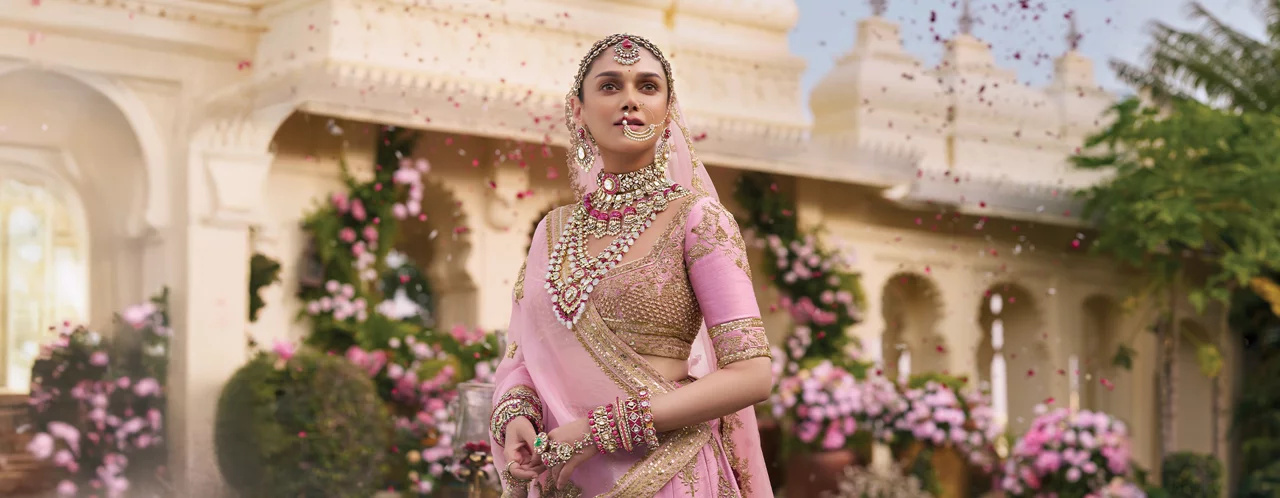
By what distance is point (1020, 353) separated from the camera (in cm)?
1045

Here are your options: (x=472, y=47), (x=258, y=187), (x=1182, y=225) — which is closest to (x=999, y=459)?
(x=1182, y=225)

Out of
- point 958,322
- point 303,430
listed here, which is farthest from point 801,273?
point 303,430

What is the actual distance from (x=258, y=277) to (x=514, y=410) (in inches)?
175

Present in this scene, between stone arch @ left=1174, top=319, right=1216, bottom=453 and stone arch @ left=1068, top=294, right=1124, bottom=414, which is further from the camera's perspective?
stone arch @ left=1174, top=319, right=1216, bottom=453

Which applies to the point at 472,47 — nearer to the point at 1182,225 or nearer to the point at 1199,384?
the point at 1182,225

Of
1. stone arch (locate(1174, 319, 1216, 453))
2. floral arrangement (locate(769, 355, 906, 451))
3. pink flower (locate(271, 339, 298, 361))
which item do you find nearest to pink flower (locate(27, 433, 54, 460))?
pink flower (locate(271, 339, 298, 361))

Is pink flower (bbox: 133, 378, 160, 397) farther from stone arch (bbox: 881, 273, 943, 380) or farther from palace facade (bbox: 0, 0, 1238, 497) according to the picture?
stone arch (bbox: 881, 273, 943, 380)

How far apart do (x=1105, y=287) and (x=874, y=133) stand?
98.2 inches

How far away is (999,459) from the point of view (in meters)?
7.92

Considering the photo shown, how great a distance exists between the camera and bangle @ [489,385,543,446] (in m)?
2.07

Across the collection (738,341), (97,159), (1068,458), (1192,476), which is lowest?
(1192,476)

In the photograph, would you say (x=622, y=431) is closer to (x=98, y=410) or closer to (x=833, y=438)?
(x=98, y=410)

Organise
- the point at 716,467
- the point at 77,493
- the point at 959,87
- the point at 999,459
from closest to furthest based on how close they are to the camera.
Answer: the point at 716,467 < the point at 77,493 < the point at 999,459 < the point at 959,87

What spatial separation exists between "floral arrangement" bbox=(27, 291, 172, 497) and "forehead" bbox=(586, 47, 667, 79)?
14.1 feet
